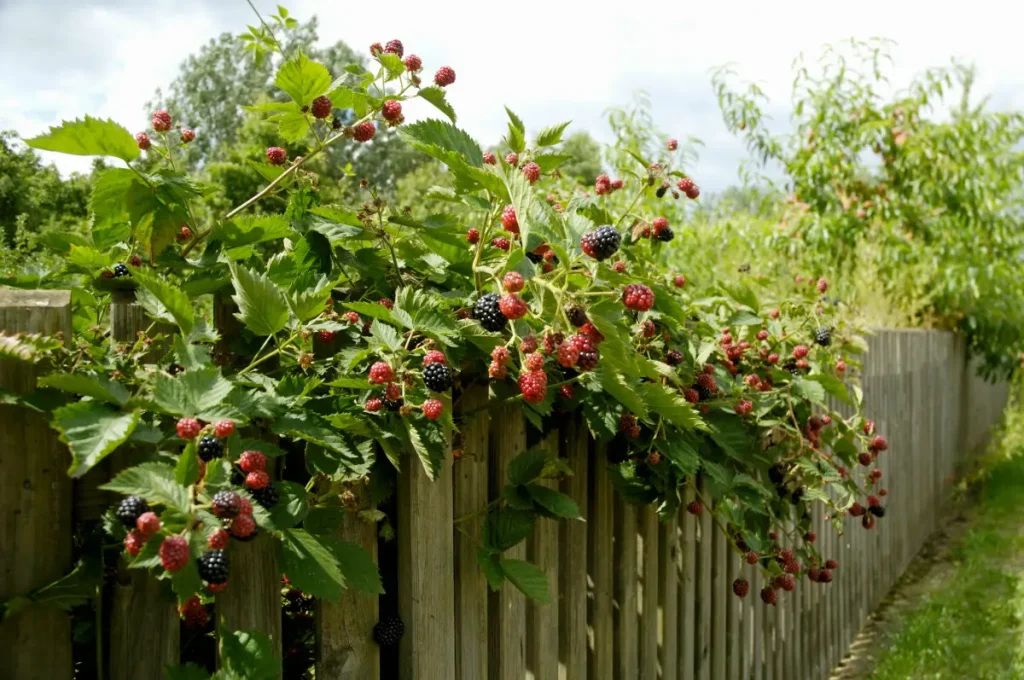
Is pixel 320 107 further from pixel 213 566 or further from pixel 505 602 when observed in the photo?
pixel 505 602

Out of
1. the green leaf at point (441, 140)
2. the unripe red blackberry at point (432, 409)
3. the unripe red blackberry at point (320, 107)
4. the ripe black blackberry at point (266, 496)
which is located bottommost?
the ripe black blackberry at point (266, 496)

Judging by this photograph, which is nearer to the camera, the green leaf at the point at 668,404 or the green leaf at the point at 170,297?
the green leaf at the point at 170,297

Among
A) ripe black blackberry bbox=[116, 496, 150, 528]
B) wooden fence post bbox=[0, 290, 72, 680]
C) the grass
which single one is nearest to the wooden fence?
wooden fence post bbox=[0, 290, 72, 680]

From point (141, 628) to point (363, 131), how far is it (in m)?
0.85

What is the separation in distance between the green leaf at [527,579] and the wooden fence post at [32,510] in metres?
0.69

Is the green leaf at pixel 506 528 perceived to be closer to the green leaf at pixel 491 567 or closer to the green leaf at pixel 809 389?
the green leaf at pixel 491 567

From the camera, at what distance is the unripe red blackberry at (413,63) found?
144cm

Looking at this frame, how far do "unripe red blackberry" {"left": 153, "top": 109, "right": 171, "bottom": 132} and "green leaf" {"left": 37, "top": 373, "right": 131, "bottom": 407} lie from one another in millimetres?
529

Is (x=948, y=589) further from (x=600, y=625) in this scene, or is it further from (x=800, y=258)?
(x=600, y=625)

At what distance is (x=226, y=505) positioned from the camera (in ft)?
3.00

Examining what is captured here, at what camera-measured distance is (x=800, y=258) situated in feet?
24.0

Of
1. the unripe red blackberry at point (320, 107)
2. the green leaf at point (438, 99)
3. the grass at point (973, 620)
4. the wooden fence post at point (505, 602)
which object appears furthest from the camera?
the grass at point (973, 620)

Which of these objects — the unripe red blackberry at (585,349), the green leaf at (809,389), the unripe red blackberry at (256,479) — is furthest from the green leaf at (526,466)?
the green leaf at (809,389)

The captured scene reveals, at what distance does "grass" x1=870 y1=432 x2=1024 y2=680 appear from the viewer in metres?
3.76
